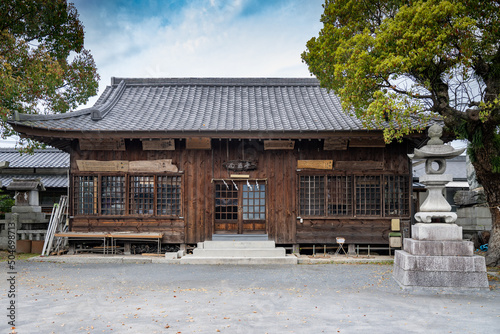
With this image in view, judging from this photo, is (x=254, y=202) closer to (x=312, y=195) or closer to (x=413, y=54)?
(x=312, y=195)

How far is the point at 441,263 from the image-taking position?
8.63 meters

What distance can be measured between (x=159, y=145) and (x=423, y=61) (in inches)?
341

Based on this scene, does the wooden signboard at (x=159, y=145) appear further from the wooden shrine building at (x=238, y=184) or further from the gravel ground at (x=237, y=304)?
the gravel ground at (x=237, y=304)

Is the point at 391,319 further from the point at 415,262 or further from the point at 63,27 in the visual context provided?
the point at 63,27

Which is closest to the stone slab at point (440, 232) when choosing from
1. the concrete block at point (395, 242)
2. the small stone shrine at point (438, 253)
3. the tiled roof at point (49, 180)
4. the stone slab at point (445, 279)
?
the small stone shrine at point (438, 253)

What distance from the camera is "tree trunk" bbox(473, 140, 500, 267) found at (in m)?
10.9

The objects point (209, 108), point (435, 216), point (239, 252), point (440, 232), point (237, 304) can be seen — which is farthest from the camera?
point (209, 108)

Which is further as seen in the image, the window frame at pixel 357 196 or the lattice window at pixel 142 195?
the lattice window at pixel 142 195

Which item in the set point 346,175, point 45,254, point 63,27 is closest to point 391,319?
point 346,175

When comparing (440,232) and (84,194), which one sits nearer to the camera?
(440,232)

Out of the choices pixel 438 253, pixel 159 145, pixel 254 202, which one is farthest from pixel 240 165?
pixel 438 253

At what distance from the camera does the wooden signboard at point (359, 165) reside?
46.4 ft

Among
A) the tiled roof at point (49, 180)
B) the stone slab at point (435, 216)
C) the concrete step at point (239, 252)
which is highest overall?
the tiled roof at point (49, 180)

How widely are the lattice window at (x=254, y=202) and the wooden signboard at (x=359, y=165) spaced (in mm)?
2751
